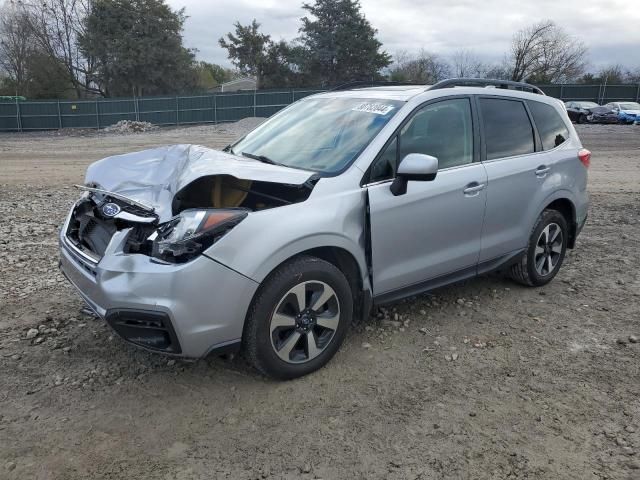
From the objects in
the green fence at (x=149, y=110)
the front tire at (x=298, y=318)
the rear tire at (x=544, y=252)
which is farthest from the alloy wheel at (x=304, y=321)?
the green fence at (x=149, y=110)

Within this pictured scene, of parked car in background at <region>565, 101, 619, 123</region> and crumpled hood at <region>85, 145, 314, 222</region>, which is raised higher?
parked car in background at <region>565, 101, 619, 123</region>

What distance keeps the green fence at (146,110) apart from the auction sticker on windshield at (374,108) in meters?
29.9

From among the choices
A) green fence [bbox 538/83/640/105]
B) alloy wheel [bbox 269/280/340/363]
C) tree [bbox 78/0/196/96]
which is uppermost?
tree [bbox 78/0/196/96]

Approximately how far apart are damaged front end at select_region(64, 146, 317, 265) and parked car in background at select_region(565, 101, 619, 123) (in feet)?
99.2


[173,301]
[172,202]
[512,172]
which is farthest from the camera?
[512,172]

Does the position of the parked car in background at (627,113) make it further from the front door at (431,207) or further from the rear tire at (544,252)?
the front door at (431,207)

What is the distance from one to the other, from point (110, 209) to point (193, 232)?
0.80m

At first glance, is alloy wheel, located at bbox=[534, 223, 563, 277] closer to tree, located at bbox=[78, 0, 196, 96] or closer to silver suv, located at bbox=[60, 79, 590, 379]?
silver suv, located at bbox=[60, 79, 590, 379]

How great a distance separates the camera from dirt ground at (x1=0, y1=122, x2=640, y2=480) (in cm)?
275

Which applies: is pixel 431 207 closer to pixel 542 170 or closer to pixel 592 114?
pixel 542 170

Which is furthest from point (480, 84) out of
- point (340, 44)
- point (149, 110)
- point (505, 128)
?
point (340, 44)

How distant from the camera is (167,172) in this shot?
369 centimetres

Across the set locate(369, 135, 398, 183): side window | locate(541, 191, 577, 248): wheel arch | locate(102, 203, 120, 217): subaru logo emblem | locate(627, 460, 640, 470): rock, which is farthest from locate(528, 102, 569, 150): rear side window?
locate(102, 203, 120, 217): subaru logo emblem

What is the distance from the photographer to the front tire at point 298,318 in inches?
124
